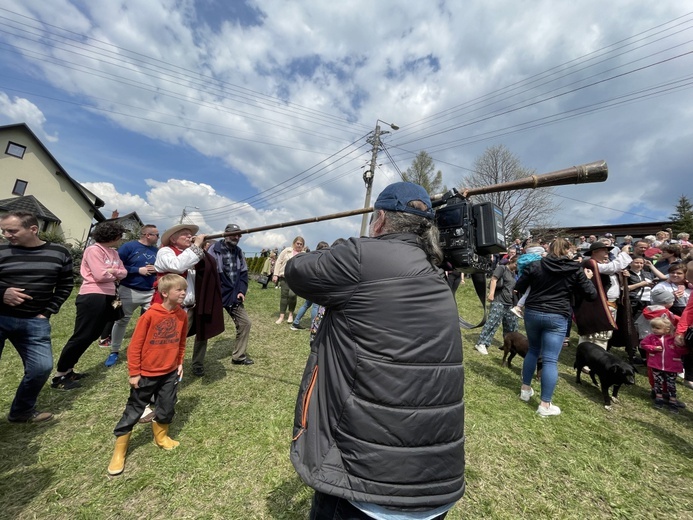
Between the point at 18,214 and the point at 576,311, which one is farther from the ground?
the point at 18,214

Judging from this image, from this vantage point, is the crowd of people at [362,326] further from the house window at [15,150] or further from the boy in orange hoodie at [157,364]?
the house window at [15,150]

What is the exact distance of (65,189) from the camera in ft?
→ 87.1

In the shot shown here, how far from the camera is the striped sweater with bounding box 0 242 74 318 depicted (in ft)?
9.70

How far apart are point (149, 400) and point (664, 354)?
22.0 ft

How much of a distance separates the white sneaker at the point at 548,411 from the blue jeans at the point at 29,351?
5.53 m

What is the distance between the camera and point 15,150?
78.0 feet

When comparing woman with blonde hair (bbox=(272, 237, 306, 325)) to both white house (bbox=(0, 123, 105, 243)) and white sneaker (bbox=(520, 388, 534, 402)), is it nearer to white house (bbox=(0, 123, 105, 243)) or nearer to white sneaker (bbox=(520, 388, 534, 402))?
white sneaker (bbox=(520, 388, 534, 402))

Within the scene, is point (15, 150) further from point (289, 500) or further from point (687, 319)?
point (687, 319)

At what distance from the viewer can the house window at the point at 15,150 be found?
77.1 feet

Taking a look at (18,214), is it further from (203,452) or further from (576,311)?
(576,311)

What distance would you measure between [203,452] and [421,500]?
8.35 ft

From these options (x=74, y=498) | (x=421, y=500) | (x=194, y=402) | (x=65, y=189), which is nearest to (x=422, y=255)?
(x=421, y=500)

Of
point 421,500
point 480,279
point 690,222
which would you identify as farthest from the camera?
point 690,222

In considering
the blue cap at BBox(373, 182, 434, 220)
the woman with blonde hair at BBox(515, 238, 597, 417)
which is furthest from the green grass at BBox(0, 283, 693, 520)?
the blue cap at BBox(373, 182, 434, 220)
